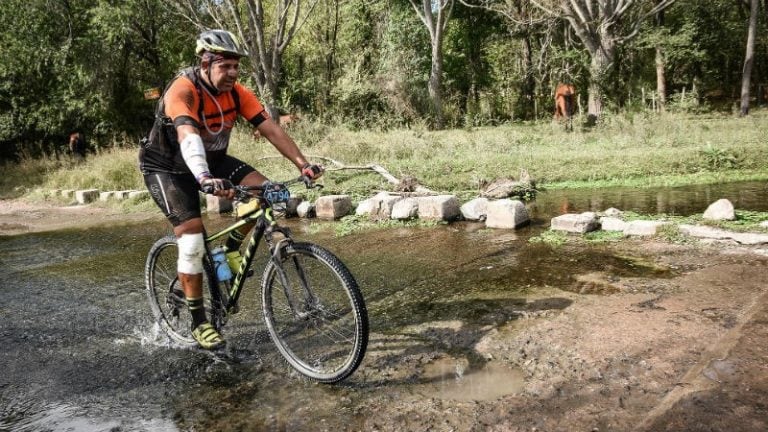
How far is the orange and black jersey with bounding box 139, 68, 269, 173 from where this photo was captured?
346 cm

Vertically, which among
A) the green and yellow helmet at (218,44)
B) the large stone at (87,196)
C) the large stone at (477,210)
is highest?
the green and yellow helmet at (218,44)

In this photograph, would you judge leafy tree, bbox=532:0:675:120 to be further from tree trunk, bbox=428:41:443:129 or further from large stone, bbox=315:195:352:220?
large stone, bbox=315:195:352:220

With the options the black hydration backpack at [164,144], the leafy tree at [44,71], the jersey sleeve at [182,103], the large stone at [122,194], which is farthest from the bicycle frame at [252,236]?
the leafy tree at [44,71]

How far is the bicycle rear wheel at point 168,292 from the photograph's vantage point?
4.23 metres

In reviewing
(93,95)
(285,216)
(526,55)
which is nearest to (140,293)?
(285,216)

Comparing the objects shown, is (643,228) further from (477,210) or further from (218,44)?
(218,44)

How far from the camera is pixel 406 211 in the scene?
8047 mm

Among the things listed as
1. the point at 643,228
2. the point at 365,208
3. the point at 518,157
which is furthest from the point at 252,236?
the point at 518,157

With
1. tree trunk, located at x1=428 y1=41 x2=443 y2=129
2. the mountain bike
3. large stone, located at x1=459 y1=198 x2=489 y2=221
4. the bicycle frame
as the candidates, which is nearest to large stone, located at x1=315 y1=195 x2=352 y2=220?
large stone, located at x1=459 y1=198 x2=489 y2=221

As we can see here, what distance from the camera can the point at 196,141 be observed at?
3311mm

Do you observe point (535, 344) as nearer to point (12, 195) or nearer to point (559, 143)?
point (559, 143)

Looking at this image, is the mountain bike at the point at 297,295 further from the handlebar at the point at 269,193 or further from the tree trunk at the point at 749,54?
the tree trunk at the point at 749,54

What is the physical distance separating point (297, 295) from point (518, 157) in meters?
8.90

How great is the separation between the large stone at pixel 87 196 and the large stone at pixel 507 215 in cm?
1095
